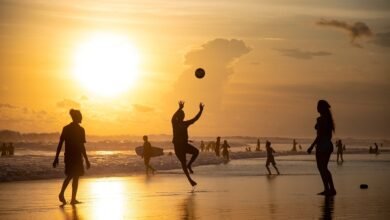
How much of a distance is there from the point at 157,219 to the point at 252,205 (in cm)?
358

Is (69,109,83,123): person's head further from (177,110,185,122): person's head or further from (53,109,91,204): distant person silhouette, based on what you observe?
(177,110,185,122): person's head

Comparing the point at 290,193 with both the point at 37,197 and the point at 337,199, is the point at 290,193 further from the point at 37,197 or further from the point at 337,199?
the point at 37,197

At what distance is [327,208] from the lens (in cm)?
1530

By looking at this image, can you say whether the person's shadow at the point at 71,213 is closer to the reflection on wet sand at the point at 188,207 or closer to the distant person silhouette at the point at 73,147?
the distant person silhouette at the point at 73,147

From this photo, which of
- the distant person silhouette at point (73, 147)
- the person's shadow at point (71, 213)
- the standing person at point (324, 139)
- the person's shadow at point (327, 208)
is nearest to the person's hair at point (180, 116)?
the standing person at point (324, 139)

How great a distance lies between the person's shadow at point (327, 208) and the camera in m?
13.7

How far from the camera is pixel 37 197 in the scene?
65.3ft

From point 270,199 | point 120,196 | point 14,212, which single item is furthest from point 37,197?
point 270,199

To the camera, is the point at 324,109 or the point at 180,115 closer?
the point at 324,109

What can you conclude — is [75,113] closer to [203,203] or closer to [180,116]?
[203,203]

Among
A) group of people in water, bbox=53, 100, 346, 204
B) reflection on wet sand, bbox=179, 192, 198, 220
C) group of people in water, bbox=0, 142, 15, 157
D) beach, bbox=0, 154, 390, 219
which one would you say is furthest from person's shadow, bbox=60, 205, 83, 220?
group of people in water, bbox=0, 142, 15, 157

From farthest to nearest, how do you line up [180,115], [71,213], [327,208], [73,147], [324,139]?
[180,115]
[324,139]
[73,147]
[327,208]
[71,213]

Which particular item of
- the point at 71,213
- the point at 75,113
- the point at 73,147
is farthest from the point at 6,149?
the point at 71,213

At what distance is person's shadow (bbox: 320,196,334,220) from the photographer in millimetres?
13680
